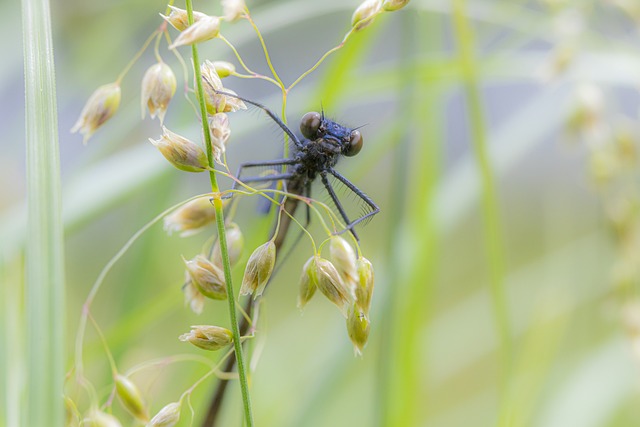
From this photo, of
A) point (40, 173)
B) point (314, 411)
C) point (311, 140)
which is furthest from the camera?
point (314, 411)

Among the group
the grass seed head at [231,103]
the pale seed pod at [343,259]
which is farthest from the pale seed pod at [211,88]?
the pale seed pod at [343,259]

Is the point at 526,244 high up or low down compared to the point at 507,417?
up

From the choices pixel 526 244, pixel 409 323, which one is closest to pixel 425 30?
pixel 409 323

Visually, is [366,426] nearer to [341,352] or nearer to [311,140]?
[341,352]

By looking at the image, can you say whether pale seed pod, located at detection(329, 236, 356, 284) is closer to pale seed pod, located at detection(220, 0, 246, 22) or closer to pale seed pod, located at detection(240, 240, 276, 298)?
pale seed pod, located at detection(240, 240, 276, 298)

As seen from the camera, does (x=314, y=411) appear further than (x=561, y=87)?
No

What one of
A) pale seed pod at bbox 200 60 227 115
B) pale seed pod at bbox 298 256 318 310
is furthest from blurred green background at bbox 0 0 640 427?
pale seed pod at bbox 200 60 227 115

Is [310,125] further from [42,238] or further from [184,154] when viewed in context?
[42,238]
